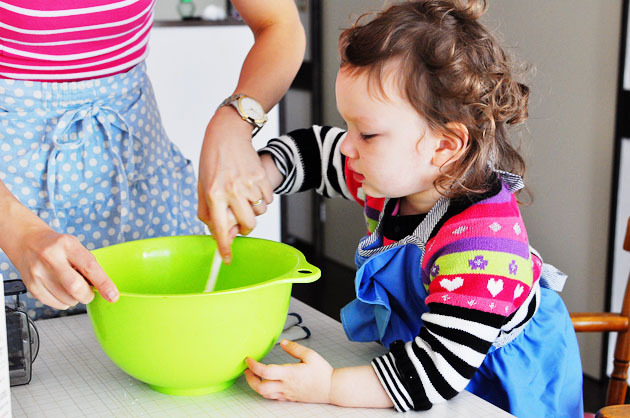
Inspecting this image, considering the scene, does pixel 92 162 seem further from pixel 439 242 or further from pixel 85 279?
pixel 439 242

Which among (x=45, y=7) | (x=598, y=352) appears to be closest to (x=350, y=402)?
(x=45, y=7)

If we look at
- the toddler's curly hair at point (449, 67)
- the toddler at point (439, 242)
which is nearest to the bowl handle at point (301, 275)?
the toddler at point (439, 242)

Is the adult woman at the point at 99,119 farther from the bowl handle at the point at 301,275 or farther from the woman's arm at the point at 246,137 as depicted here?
the bowl handle at the point at 301,275

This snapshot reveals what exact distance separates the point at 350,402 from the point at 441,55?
443mm

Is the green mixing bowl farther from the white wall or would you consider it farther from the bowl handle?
the white wall

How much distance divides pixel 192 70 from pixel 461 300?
2364 mm

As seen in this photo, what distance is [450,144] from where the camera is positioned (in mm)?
945

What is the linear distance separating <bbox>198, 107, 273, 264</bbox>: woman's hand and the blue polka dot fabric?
206mm

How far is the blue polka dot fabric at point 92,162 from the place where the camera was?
111 centimetres

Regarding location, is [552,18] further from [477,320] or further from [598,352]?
[477,320]

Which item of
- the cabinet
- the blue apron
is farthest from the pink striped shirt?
the cabinet

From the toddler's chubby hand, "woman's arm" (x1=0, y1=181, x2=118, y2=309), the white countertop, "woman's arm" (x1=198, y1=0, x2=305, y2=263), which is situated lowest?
the white countertop

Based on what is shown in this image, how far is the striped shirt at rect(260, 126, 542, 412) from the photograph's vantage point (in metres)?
0.83

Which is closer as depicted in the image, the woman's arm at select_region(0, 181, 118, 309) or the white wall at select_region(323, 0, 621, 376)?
the woman's arm at select_region(0, 181, 118, 309)
